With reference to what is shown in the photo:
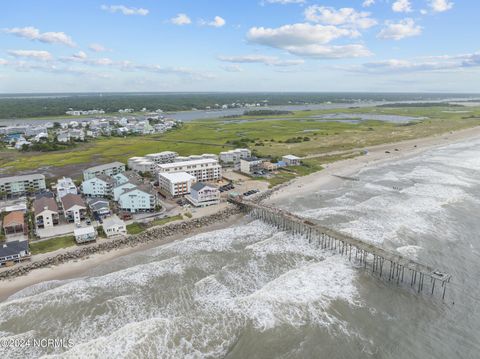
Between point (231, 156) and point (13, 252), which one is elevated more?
point (231, 156)

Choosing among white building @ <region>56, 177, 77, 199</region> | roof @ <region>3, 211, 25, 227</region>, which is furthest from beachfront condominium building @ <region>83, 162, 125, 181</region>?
roof @ <region>3, 211, 25, 227</region>

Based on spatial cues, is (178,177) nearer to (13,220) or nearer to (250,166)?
(250,166)

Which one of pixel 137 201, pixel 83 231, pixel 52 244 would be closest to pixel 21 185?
pixel 137 201

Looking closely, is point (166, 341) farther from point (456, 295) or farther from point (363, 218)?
point (363, 218)

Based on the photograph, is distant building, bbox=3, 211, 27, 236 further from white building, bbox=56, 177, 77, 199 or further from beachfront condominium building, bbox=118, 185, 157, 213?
beachfront condominium building, bbox=118, 185, 157, 213

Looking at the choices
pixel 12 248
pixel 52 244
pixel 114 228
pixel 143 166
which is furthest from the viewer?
pixel 143 166

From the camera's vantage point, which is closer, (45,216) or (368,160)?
(45,216)
